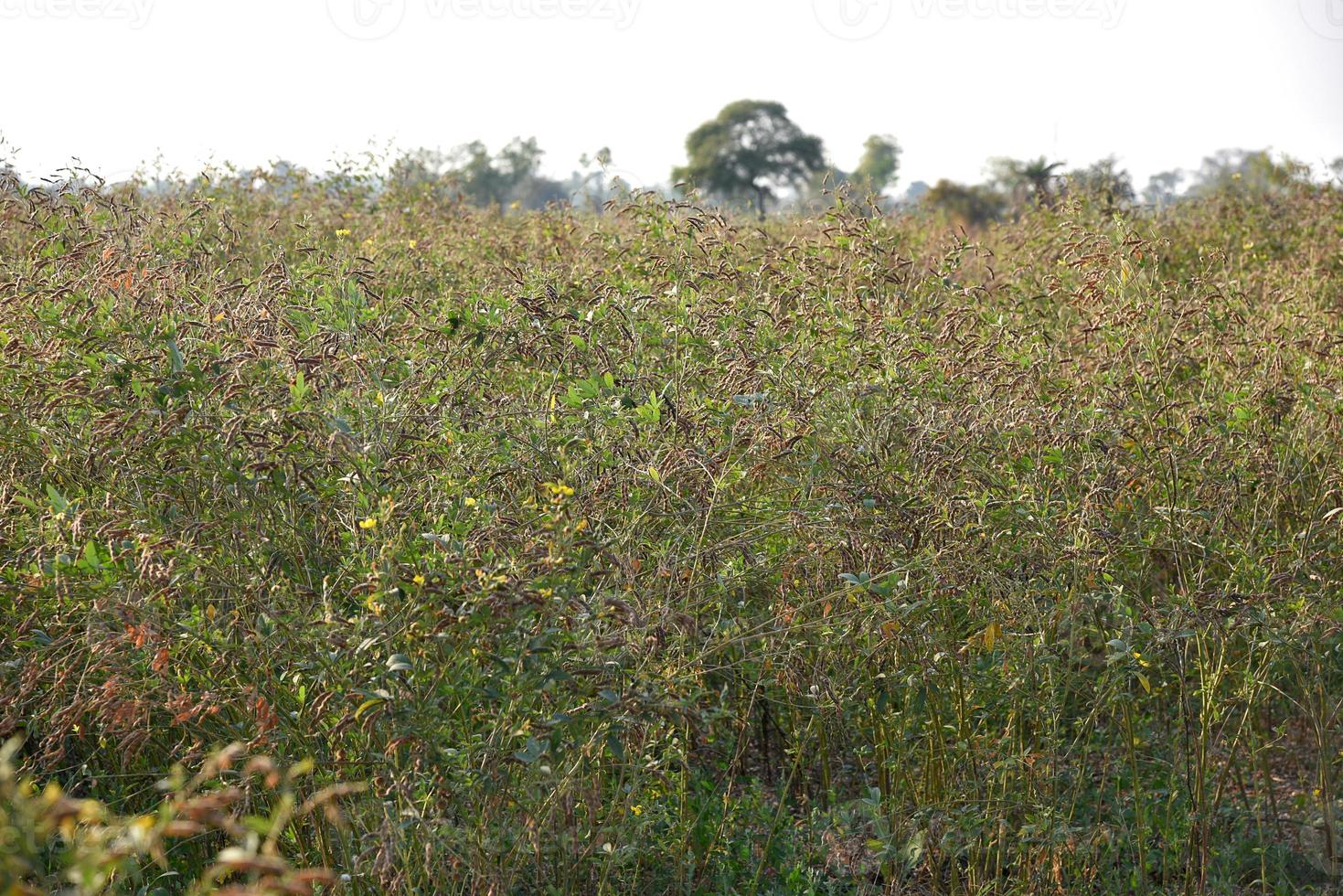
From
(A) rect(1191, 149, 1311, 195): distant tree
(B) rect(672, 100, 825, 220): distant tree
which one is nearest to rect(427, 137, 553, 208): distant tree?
(B) rect(672, 100, 825, 220): distant tree

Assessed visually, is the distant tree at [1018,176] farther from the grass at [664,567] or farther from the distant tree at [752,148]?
the distant tree at [752,148]

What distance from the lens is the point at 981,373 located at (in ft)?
12.4

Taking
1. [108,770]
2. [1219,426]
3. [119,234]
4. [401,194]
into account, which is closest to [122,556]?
[108,770]

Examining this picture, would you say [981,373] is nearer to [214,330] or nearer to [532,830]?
[532,830]

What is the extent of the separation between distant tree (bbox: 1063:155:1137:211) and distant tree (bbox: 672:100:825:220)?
41748 mm

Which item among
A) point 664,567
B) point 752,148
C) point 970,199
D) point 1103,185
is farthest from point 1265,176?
point 752,148

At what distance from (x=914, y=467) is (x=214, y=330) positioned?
5.96ft

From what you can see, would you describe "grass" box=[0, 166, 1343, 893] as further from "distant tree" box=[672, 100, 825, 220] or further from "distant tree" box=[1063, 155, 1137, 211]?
"distant tree" box=[672, 100, 825, 220]

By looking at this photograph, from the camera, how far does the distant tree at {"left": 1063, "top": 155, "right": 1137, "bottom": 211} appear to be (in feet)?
26.3

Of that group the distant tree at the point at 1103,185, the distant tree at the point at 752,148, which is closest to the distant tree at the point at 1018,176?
the distant tree at the point at 1103,185

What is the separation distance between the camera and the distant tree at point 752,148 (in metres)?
50.7

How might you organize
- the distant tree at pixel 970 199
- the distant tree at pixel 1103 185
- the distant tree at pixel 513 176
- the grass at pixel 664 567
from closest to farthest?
the grass at pixel 664 567 < the distant tree at pixel 1103 185 < the distant tree at pixel 970 199 < the distant tree at pixel 513 176

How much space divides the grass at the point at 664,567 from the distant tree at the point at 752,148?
4714 centimetres

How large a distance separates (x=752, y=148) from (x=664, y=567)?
50333 millimetres
